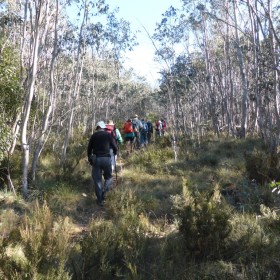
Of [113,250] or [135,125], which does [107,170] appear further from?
[135,125]

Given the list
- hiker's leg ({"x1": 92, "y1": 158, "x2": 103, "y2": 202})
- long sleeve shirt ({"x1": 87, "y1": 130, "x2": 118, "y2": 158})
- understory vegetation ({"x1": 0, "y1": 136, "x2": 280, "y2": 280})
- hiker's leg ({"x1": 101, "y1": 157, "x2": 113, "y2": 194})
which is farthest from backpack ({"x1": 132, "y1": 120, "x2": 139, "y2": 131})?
hiker's leg ({"x1": 92, "y1": 158, "x2": 103, "y2": 202})

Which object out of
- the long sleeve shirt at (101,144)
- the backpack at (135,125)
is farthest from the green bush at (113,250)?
the backpack at (135,125)

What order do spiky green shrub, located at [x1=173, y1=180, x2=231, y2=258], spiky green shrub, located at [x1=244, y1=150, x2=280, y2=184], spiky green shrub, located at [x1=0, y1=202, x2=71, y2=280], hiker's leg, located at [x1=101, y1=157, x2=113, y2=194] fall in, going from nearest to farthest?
1. spiky green shrub, located at [x1=0, y1=202, x2=71, y2=280]
2. spiky green shrub, located at [x1=173, y1=180, x2=231, y2=258]
3. hiker's leg, located at [x1=101, y1=157, x2=113, y2=194]
4. spiky green shrub, located at [x1=244, y1=150, x2=280, y2=184]

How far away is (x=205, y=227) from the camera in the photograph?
4090mm

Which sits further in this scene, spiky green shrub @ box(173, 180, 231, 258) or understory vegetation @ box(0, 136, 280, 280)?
spiky green shrub @ box(173, 180, 231, 258)

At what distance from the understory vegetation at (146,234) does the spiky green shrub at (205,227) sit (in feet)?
0.04

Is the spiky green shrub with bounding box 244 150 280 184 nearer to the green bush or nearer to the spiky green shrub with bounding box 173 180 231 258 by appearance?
the spiky green shrub with bounding box 173 180 231 258

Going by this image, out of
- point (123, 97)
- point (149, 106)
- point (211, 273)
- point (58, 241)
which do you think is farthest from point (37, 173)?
point (149, 106)

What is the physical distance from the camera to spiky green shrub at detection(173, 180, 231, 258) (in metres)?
4.03

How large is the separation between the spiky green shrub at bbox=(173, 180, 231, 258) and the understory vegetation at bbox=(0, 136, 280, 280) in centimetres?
1

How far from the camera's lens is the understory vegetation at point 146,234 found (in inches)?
144

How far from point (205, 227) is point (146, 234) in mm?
1195

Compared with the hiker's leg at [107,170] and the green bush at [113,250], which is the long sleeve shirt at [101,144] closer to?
the hiker's leg at [107,170]

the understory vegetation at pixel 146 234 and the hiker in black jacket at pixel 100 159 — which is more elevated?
the hiker in black jacket at pixel 100 159
